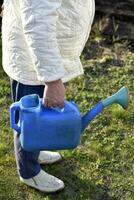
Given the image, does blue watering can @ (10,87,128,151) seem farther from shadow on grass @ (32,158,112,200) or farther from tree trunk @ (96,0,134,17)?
tree trunk @ (96,0,134,17)

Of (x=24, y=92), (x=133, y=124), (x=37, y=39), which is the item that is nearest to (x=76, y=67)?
(x=24, y=92)

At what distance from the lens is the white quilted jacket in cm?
188

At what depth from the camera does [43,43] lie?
1.89 metres

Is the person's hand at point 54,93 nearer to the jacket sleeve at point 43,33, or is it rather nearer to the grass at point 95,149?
the jacket sleeve at point 43,33

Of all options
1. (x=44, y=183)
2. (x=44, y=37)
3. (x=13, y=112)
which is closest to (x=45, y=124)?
(x=13, y=112)

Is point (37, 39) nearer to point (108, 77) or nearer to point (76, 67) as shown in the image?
point (76, 67)

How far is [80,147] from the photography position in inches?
121

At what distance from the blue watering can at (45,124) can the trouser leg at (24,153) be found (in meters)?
0.15

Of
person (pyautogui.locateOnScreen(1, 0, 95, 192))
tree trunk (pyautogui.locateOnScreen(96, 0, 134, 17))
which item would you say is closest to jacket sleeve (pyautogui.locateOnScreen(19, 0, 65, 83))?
person (pyautogui.locateOnScreen(1, 0, 95, 192))

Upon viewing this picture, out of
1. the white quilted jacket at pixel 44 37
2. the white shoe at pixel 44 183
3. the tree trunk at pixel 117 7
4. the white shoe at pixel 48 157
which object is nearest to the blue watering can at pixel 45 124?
the white quilted jacket at pixel 44 37

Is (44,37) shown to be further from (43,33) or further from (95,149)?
(95,149)

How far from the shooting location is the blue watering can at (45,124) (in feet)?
6.98

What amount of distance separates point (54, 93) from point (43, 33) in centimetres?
26

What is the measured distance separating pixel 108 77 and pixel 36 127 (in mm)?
1607
